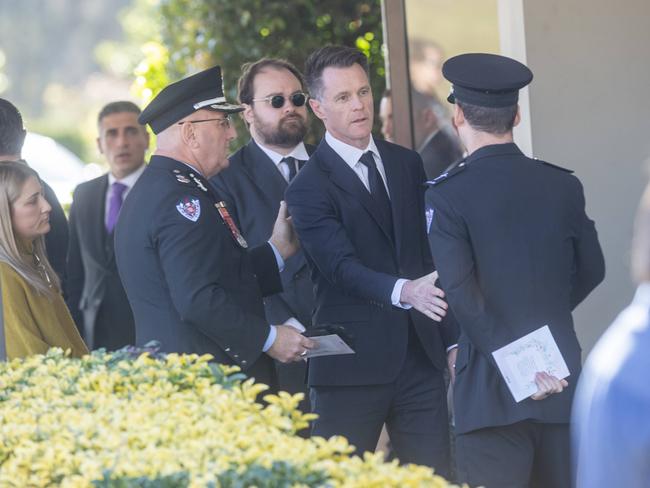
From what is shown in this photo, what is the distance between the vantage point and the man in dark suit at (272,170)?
530 cm

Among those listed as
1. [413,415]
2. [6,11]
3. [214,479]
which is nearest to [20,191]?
[413,415]

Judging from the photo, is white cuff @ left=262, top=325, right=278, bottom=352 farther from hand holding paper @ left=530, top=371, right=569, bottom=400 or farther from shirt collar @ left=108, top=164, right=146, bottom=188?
shirt collar @ left=108, top=164, right=146, bottom=188

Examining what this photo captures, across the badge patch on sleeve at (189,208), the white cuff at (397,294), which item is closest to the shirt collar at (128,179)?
the badge patch on sleeve at (189,208)

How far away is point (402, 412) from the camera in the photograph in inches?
185

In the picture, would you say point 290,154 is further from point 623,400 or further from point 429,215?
point 623,400

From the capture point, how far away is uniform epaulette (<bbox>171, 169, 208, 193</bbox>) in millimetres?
4301

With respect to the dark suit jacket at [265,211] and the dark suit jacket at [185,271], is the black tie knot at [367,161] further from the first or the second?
the dark suit jacket at [265,211]

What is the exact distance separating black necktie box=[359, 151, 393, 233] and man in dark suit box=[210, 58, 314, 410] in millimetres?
725

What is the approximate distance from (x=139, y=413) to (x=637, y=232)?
1256 mm

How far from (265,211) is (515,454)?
5.83ft

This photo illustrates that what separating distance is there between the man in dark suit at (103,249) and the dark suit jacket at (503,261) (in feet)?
12.2

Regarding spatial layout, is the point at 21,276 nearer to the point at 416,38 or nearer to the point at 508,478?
the point at 508,478

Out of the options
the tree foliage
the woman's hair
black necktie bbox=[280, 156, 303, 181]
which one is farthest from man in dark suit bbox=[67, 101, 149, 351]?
the tree foliage

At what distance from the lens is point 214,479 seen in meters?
2.59
